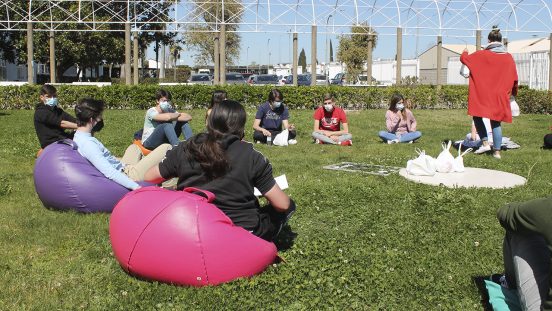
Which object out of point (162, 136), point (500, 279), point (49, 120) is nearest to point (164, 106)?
point (162, 136)

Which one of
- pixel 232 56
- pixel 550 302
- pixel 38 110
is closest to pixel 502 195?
pixel 550 302

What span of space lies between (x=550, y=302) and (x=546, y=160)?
24.8 feet

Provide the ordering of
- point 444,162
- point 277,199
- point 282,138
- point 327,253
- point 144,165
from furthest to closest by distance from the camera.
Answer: point 282,138, point 444,162, point 144,165, point 327,253, point 277,199

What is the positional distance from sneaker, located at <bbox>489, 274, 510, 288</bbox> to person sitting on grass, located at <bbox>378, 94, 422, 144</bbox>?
8640mm

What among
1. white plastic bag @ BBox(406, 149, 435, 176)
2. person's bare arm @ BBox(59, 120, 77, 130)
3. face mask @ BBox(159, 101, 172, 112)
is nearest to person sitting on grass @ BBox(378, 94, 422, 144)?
white plastic bag @ BBox(406, 149, 435, 176)

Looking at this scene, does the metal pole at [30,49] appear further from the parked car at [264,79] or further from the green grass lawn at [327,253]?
the green grass lawn at [327,253]

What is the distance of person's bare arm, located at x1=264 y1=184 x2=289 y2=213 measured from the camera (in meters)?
4.58

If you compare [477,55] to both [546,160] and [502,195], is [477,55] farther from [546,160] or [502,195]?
[502,195]

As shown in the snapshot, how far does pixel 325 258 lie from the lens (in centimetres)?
490

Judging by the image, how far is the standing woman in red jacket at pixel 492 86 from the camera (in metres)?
10.5

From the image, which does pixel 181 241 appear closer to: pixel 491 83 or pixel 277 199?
pixel 277 199

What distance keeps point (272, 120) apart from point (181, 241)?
29.1 ft

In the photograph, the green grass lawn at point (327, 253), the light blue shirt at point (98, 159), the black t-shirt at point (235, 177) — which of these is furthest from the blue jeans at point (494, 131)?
the black t-shirt at point (235, 177)

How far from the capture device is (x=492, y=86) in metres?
10.7
